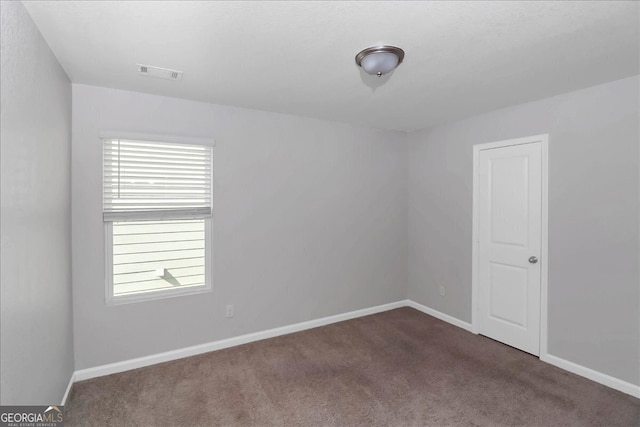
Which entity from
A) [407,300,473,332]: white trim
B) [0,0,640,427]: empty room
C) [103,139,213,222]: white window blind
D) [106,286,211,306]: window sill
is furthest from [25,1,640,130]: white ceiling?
[407,300,473,332]: white trim

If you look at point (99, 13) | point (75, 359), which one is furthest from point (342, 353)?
point (99, 13)

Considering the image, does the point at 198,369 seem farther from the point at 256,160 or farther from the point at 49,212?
the point at 256,160

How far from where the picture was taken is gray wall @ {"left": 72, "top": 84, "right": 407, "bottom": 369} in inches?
107

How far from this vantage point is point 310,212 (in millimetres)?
3770

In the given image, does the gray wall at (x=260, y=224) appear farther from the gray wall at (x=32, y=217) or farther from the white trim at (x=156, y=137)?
the gray wall at (x=32, y=217)

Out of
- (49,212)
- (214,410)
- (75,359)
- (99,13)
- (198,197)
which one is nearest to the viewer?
(99,13)

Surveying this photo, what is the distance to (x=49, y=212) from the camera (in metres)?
2.01

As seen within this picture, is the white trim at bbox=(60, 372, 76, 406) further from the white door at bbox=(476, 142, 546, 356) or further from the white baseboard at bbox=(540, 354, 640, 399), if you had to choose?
the white baseboard at bbox=(540, 354, 640, 399)

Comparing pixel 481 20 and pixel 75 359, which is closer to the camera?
pixel 481 20

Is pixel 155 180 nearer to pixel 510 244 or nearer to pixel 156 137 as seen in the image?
pixel 156 137

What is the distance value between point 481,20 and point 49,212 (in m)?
2.72

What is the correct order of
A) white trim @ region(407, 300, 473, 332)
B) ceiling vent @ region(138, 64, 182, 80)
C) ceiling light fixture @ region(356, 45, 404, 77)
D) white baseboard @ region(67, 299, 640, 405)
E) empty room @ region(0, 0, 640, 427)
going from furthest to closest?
white trim @ region(407, 300, 473, 332) → white baseboard @ region(67, 299, 640, 405) → ceiling vent @ region(138, 64, 182, 80) → ceiling light fixture @ region(356, 45, 404, 77) → empty room @ region(0, 0, 640, 427)

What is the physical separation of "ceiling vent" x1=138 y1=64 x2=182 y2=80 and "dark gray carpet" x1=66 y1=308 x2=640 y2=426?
2.42m
